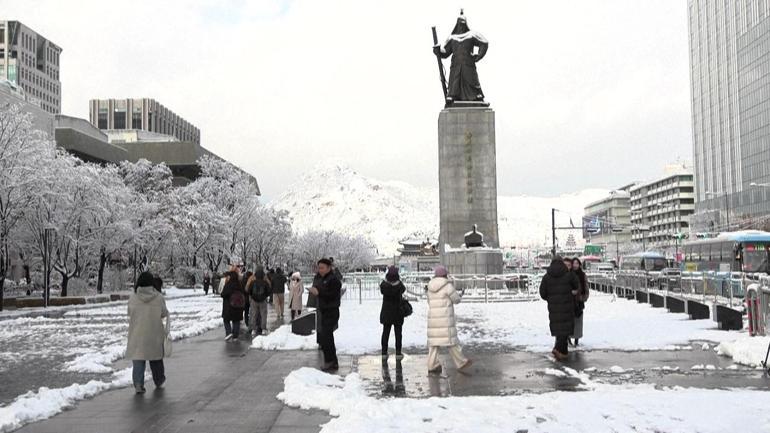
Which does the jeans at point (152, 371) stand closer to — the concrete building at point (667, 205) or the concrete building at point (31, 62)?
the concrete building at point (667, 205)

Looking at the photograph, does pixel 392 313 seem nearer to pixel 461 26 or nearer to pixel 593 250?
pixel 461 26

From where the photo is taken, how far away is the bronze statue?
40.8 m

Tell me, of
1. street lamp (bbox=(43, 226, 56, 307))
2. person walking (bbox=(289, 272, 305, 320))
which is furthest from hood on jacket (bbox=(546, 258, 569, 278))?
street lamp (bbox=(43, 226, 56, 307))

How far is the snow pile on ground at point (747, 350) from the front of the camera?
477 inches

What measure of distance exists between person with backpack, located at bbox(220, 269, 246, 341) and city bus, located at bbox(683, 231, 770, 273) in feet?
98.4

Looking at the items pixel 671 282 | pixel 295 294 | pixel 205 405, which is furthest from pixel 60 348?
pixel 671 282

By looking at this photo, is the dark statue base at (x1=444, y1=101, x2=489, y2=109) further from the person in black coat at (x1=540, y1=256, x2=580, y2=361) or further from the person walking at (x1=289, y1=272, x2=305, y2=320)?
the person in black coat at (x1=540, y1=256, x2=580, y2=361)

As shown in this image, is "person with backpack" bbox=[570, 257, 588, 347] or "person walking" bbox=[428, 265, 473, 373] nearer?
"person walking" bbox=[428, 265, 473, 373]

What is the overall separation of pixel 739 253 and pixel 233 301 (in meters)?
34.3

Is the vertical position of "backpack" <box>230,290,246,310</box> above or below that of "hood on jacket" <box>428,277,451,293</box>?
below

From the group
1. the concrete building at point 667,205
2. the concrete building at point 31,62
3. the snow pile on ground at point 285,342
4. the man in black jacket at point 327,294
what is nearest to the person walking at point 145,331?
the man in black jacket at point 327,294

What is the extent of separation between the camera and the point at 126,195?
49.8m

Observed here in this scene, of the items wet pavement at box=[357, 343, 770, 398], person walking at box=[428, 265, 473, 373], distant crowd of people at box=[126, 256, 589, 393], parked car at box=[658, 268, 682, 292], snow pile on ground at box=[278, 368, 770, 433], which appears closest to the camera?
snow pile on ground at box=[278, 368, 770, 433]

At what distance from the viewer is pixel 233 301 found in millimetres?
18500
